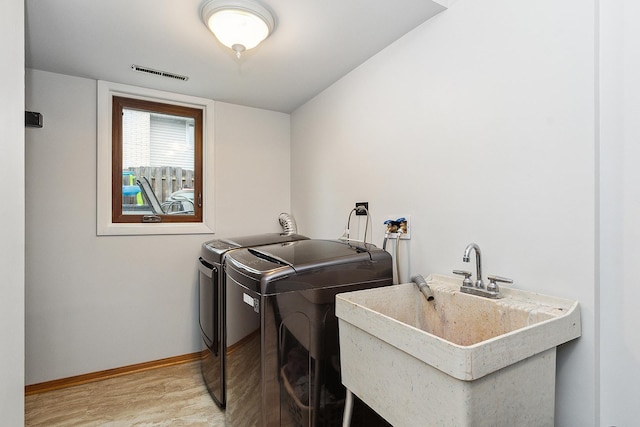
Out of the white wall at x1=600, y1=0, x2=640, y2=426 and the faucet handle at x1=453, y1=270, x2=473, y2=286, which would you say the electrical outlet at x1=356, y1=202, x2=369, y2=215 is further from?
the white wall at x1=600, y1=0, x2=640, y2=426

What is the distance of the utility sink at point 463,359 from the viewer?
2.53ft

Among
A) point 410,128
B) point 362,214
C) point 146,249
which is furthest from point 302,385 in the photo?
point 146,249

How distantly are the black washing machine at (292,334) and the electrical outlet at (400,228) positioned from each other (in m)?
0.24

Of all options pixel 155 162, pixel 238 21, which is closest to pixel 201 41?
pixel 238 21

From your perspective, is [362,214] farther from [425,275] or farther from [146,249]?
[146,249]

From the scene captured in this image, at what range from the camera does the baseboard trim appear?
2.12m

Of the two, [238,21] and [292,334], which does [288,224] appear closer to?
[292,334]

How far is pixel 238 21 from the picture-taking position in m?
1.49

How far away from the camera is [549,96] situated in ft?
3.58

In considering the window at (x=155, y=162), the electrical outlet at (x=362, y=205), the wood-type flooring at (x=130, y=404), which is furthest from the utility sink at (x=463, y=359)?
the window at (x=155, y=162)

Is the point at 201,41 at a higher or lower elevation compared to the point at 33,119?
higher

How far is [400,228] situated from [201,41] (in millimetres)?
1522

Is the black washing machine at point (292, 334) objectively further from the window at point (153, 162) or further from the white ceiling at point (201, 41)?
the window at point (153, 162)

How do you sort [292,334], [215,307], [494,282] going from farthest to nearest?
[215,307] → [292,334] → [494,282]
